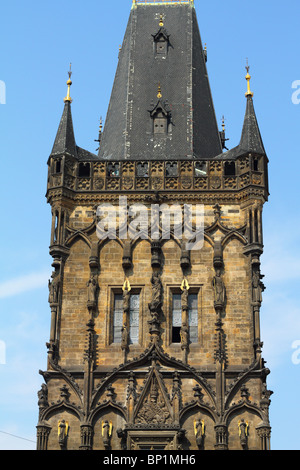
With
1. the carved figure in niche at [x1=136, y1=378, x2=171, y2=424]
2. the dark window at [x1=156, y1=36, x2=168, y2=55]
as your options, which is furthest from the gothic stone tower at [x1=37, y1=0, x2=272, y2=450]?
the dark window at [x1=156, y1=36, x2=168, y2=55]

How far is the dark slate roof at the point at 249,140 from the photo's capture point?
41.1 metres

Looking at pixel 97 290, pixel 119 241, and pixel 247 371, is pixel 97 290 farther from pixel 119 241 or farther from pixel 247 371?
pixel 247 371

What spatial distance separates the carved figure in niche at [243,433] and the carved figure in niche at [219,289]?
374 centimetres

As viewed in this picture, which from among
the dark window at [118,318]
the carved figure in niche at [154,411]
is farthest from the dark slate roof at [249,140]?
the carved figure in niche at [154,411]

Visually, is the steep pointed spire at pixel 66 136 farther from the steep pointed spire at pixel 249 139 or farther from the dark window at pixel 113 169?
the steep pointed spire at pixel 249 139

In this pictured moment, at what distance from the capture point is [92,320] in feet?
127

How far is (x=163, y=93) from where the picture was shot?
43688 mm

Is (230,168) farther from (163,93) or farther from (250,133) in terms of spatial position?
(163,93)

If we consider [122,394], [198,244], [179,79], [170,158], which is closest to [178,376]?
[122,394]

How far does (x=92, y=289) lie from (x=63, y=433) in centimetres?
445

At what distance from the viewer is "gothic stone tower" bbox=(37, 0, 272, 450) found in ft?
122

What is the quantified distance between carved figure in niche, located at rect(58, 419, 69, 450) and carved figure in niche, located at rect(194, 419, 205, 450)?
362 centimetres

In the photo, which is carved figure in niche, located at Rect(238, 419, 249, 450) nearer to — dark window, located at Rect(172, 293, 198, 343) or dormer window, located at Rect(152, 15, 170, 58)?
dark window, located at Rect(172, 293, 198, 343)
